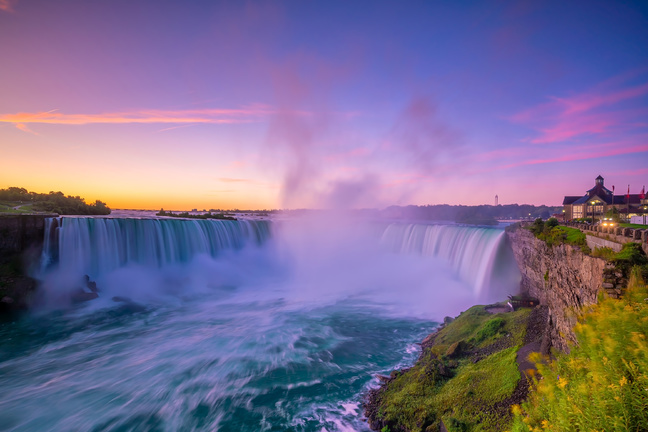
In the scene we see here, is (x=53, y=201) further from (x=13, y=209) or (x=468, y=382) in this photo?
(x=468, y=382)

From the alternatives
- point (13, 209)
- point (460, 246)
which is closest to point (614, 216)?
point (460, 246)

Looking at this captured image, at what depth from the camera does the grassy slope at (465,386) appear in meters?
7.64

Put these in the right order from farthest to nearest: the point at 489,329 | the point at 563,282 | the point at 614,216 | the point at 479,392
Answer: the point at 614,216
the point at 489,329
the point at 563,282
the point at 479,392

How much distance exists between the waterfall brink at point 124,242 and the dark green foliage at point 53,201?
1433 cm

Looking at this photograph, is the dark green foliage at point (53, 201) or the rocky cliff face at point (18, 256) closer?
the rocky cliff face at point (18, 256)

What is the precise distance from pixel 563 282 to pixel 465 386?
5.15 metres

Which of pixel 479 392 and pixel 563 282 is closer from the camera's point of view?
pixel 479 392

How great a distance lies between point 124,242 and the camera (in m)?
26.0

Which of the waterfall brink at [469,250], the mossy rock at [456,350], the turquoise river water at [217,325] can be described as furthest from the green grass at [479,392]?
the waterfall brink at [469,250]

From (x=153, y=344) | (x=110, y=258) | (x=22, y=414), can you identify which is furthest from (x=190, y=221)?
(x=22, y=414)

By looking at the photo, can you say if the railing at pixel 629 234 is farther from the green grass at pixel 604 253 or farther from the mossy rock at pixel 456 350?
the mossy rock at pixel 456 350

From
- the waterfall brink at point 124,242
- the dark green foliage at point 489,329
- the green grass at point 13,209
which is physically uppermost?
the green grass at point 13,209

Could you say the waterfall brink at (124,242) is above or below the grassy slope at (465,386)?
above

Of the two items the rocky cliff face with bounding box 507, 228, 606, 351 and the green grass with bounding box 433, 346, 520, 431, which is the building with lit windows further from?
the green grass with bounding box 433, 346, 520, 431
